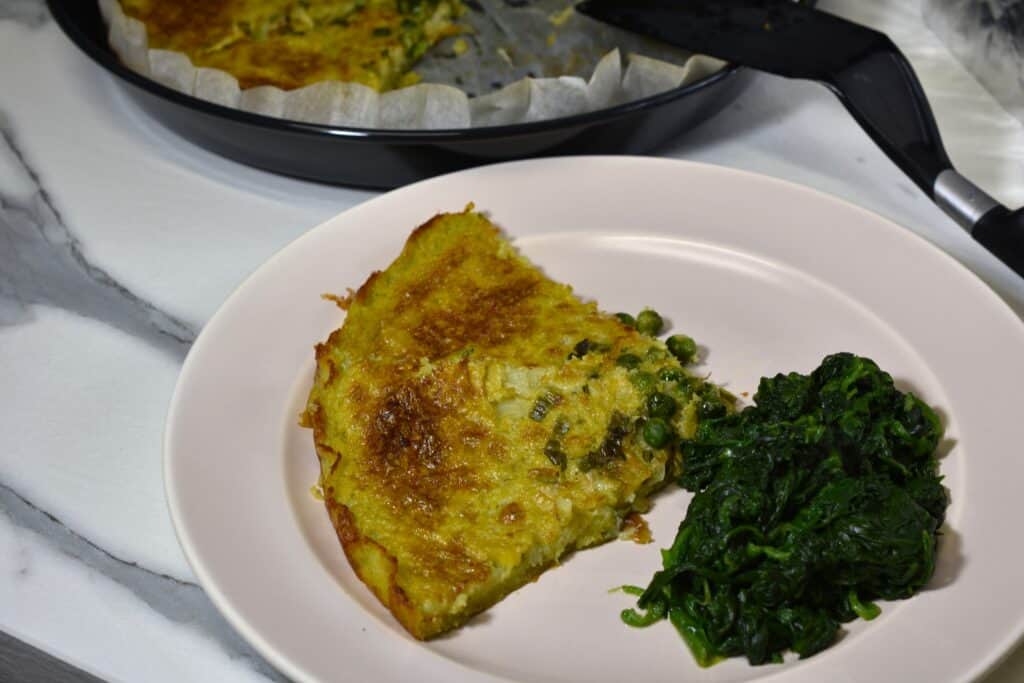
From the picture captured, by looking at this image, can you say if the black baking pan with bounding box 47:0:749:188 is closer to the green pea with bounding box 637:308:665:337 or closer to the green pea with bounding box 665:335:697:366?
the green pea with bounding box 637:308:665:337

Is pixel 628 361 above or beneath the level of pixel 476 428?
above

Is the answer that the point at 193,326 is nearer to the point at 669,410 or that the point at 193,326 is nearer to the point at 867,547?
the point at 669,410

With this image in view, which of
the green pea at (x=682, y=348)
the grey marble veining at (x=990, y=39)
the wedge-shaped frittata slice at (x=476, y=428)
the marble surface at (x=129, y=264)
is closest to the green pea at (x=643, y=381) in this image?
the wedge-shaped frittata slice at (x=476, y=428)

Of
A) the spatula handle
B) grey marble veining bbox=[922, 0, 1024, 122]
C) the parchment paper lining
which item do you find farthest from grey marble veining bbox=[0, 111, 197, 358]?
grey marble veining bbox=[922, 0, 1024, 122]

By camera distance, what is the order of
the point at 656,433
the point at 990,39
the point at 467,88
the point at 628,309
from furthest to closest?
the point at 467,88
the point at 990,39
the point at 628,309
the point at 656,433

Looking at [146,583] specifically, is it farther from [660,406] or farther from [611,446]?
[660,406]

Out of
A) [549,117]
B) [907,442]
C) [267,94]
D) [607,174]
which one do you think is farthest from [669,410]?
[267,94]

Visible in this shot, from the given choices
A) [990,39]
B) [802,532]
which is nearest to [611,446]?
[802,532]
